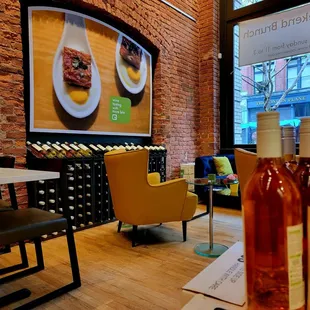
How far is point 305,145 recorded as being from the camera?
49cm

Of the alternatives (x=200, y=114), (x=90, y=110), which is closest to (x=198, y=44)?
(x=200, y=114)

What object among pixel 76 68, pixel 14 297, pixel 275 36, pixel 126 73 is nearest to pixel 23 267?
pixel 14 297

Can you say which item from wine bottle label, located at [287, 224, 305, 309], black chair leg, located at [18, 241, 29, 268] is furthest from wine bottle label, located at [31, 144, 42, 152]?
wine bottle label, located at [287, 224, 305, 309]

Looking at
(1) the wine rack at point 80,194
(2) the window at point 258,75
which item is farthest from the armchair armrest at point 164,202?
(2) the window at point 258,75

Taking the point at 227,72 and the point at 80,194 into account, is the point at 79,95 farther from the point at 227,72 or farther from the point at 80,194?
the point at 227,72

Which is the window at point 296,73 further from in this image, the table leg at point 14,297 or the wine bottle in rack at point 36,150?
the table leg at point 14,297

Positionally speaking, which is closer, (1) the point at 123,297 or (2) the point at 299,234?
(2) the point at 299,234

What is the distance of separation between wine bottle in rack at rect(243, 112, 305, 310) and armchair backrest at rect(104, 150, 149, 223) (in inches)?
85.9

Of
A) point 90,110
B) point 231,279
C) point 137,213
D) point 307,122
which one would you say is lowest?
point 137,213

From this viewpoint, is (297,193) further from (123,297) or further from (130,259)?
(130,259)

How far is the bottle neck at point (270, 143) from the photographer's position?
0.43m

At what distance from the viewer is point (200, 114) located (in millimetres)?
5758

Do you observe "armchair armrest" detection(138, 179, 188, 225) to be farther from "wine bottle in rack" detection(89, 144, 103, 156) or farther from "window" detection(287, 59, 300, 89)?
"window" detection(287, 59, 300, 89)

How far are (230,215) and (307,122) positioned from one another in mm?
3967
